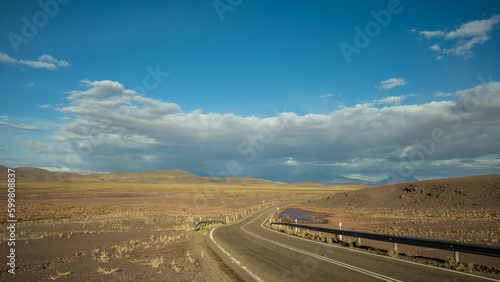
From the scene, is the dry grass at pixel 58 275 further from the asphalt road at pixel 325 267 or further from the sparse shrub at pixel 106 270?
the asphalt road at pixel 325 267

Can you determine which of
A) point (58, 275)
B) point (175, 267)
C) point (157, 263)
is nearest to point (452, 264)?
point (175, 267)

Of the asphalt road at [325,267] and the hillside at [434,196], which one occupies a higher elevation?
the asphalt road at [325,267]

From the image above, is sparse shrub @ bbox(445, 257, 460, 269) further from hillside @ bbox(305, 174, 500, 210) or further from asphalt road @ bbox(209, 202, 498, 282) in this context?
hillside @ bbox(305, 174, 500, 210)

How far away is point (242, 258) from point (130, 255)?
5730 millimetres

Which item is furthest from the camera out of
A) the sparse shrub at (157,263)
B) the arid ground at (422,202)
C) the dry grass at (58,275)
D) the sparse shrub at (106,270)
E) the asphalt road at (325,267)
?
the arid ground at (422,202)

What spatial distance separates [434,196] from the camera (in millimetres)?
53531

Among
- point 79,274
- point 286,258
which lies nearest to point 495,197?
point 286,258

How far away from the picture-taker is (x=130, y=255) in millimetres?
13453

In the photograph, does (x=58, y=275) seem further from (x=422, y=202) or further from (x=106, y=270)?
(x=422, y=202)

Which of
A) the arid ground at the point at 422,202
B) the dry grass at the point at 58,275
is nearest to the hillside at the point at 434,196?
the arid ground at the point at 422,202

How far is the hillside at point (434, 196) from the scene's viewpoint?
156 feet

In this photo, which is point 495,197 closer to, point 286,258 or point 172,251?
point 286,258

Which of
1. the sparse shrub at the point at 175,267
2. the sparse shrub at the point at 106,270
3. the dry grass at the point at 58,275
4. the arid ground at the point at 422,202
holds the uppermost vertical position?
the dry grass at the point at 58,275

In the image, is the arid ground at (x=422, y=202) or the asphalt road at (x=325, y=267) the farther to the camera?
the arid ground at (x=422, y=202)
